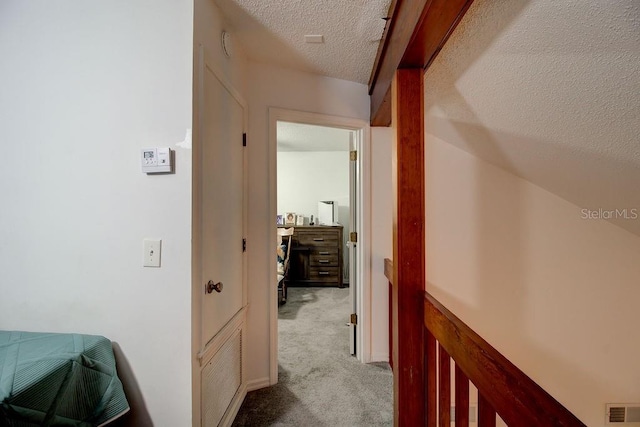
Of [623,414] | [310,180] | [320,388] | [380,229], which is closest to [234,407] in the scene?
[320,388]

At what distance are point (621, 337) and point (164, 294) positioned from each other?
271 cm

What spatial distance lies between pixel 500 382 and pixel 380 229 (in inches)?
58.4

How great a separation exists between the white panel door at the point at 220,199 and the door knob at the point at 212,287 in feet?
0.06

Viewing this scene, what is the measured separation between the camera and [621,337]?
64.1 inches

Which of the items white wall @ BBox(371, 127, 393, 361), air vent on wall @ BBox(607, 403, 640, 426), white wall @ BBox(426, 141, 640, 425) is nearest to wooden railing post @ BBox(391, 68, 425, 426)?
white wall @ BBox(426, 141, 640, 425)

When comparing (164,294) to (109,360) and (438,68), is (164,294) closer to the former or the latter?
(109,360)

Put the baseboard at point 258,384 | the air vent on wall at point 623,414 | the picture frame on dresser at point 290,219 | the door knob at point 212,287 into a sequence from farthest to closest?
the picture frame on dresser at point 290,219
the baseboard at point 258,384
the air vent on wall at point 623,414
the door knob at point 212,287

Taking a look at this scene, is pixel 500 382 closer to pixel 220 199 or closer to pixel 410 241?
pixel 410 241

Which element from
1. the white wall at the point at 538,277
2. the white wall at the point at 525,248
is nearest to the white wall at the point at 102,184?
the white wall at the point at 525,248

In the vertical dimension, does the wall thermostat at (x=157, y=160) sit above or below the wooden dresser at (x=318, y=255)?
above

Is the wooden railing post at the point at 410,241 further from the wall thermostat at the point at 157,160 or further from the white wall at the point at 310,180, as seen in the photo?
the white wall at the point at 310,180

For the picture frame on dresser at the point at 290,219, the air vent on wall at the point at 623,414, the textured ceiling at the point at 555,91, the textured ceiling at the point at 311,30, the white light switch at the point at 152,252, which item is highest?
the textured ceiling at the point at 311,30

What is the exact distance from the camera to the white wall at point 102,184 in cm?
113

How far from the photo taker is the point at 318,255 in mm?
4281
